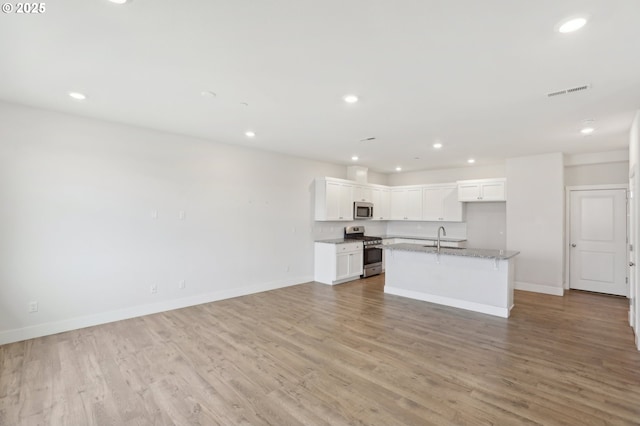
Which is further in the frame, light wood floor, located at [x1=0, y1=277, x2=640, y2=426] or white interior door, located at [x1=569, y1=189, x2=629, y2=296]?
white interior door, located at [x1=569, y1=189, x2=629, y2=296]

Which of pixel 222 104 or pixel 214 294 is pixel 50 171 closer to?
pixel 222 104

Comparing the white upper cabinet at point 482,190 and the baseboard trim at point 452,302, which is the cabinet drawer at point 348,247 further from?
the white upper cabinet at point 482,190

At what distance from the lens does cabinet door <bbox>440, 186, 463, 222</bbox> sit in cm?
725

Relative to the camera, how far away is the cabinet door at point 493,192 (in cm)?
639

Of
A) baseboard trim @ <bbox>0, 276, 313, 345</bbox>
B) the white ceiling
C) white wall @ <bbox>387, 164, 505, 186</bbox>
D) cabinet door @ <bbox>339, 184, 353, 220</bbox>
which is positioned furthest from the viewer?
white wall @ <bbox>387, 164, 505, 186</bbox>

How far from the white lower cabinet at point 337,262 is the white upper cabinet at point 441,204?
2.19 m

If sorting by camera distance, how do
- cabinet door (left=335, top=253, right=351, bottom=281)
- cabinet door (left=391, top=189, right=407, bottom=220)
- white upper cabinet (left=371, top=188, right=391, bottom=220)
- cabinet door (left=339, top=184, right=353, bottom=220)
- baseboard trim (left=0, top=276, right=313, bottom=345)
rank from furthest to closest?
cabinet door (left=391, top=189, right=407, bottom=220) < white upper cabinet (left=371, top=188, right=391, bottom=220) < cabinet door (left=339, top=184, right=353, bottom=220) < cabinet door (left=335, top=253, right=351, bottom=281) < baseboard trim (left=0, top=276, right=313, bottom=345)

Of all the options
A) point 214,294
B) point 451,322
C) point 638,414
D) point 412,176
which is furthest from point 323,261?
point 638,414

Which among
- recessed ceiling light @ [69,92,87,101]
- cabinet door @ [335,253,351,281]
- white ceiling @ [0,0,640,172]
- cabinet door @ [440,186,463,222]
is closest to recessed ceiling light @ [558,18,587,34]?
white ceiling @ [0,0,640,172]

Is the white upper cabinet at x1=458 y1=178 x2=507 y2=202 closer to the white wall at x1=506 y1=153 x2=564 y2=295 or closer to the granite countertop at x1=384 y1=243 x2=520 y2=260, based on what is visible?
the white wall at x1=506 y1=153 x2=564 y2=295

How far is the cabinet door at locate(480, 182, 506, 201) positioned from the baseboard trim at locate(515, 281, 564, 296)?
179cm

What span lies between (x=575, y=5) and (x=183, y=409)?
149 inches

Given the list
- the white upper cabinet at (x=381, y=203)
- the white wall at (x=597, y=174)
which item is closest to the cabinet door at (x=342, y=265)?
the white upper cabinet at (x=381, y=203)

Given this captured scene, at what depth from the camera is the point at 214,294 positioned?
17.2 feet
